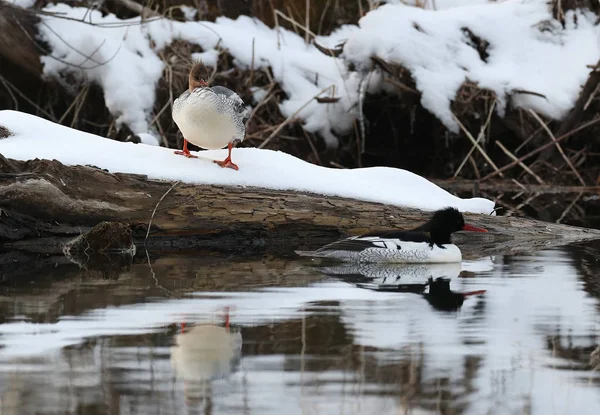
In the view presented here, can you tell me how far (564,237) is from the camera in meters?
8.63

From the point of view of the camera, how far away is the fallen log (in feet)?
24.5

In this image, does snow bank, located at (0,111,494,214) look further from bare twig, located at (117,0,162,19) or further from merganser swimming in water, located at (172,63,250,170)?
bare twig, located at (117,0,162,19)

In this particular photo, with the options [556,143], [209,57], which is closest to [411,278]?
[556,143]

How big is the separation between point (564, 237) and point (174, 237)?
11.3ft

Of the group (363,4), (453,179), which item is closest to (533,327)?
(453,179)

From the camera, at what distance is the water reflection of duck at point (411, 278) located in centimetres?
579

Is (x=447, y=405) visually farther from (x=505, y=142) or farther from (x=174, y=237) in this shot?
(x=505, y=142)

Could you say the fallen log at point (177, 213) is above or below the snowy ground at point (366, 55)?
below

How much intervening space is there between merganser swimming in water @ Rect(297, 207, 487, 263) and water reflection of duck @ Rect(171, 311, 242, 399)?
248 cm

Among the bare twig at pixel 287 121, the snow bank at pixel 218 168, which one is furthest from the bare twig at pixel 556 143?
the snow bank at pixel 218 168

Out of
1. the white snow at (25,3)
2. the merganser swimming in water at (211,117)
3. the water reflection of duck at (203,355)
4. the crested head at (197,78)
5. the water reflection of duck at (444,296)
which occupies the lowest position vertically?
the water reflection of duck at (203,355)

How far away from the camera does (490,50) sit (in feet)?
46.6

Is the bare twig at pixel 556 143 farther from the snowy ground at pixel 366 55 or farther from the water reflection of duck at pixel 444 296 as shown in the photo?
the water reflection of duck at pixel 444 296

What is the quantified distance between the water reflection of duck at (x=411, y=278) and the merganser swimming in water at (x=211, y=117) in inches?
63.3
